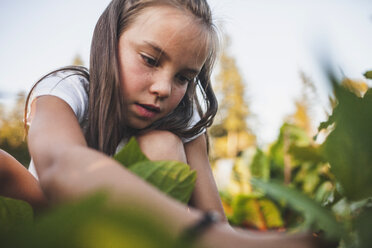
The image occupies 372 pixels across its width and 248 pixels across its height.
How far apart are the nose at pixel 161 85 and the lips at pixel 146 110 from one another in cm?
7

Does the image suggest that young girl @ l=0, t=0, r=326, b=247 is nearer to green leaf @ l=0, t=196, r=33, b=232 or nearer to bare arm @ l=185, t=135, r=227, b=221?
bare arm @ l=185, t=135, r=227, b=221

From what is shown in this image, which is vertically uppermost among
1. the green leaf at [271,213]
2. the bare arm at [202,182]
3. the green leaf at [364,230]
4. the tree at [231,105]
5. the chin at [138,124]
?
the green leaf at [364,230]

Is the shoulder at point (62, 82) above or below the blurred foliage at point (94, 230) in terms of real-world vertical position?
below

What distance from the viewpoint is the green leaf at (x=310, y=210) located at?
24 centimetres

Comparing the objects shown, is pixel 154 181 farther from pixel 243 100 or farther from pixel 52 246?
pixel 243 100

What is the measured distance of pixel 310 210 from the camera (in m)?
0.25

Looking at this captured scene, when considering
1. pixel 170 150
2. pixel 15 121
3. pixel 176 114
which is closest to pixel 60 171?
pixel 170 150

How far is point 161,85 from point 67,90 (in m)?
0.27

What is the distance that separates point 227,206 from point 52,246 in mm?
3121

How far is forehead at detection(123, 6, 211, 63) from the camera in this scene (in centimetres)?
95

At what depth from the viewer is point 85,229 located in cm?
16

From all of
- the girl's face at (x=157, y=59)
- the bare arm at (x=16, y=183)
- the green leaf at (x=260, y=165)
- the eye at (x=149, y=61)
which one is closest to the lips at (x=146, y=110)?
the girl's face at (x=157, y=59)

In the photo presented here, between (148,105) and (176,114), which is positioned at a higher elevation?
(148,105)

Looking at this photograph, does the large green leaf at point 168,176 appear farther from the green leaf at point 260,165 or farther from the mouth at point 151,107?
the green leaf at point 260,165
